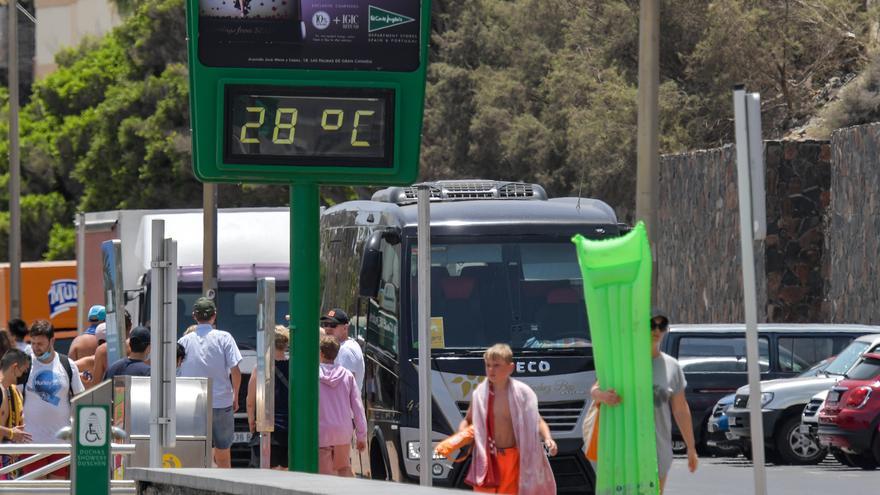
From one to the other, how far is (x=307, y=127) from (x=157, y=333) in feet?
5.24

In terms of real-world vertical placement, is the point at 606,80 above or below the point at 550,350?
above

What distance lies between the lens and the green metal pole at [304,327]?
12.1 metres

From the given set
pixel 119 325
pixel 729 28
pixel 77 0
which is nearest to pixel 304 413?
pixel 119 325

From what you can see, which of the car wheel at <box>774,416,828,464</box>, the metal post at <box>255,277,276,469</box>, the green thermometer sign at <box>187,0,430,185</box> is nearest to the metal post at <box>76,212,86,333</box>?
the car wheel at <box>774,416,828,464</box>

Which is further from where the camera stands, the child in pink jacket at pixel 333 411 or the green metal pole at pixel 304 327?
the child in pink jacket at pixel 333 411

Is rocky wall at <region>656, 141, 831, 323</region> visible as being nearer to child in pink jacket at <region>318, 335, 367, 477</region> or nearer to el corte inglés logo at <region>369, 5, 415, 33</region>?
child in pink jacket at <region>318, 335, 367, 477</region>

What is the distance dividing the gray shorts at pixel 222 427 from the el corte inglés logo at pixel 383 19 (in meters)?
5.18

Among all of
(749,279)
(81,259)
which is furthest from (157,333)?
(81,259)

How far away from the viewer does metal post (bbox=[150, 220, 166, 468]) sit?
11.8 meters

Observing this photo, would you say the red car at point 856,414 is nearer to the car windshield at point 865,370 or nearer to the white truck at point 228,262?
the car windshield at point 865,370

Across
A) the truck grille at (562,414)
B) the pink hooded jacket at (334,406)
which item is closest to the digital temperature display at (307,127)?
the pink hooded jacket at (334,406)

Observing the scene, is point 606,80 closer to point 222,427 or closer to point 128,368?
point 222,427

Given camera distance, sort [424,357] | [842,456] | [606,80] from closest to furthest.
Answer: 1. [424,357]
2. [842,456]
3. [606,80]

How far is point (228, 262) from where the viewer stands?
886 inches
